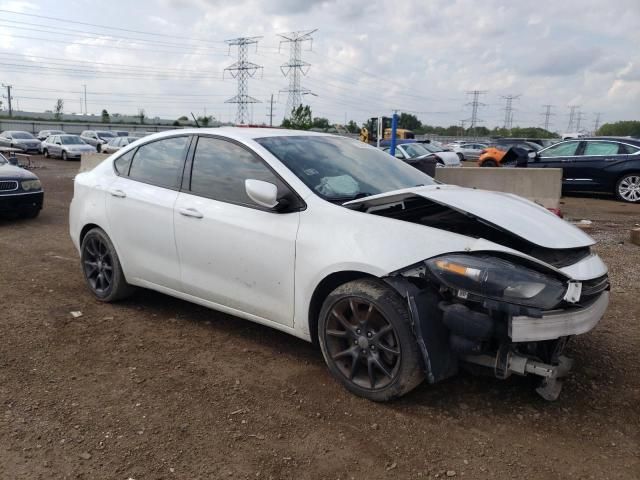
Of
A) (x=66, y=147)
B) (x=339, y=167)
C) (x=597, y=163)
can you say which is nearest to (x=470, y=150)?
(x=66, y=147)

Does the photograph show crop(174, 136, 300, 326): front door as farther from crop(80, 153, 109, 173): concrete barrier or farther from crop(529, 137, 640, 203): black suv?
crop(80, 153, 109, 173): concrete barrier

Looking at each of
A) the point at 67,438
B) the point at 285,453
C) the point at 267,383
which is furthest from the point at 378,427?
the point at 67,438

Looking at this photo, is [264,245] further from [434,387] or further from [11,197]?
[11,197]

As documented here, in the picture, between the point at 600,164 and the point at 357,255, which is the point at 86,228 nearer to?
the point at 357,255

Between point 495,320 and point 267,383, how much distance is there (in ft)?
4.94

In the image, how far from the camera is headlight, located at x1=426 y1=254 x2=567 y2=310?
113 inches

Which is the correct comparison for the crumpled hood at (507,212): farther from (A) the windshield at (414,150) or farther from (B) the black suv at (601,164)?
(A) the windshield at (414,150)

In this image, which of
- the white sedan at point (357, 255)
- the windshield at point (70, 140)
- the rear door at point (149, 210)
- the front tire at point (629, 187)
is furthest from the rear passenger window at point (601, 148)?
the windshield at point (70, 140)

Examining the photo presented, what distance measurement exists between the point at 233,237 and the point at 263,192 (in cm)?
48

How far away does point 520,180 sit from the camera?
11.7 m

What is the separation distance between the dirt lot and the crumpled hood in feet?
3.20

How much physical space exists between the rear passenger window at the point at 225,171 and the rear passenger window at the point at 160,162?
0.21 meters

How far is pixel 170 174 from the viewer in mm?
4488

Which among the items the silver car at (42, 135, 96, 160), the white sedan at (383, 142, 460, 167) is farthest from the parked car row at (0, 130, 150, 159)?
the white sedan at (383, 142, 460, 167)
